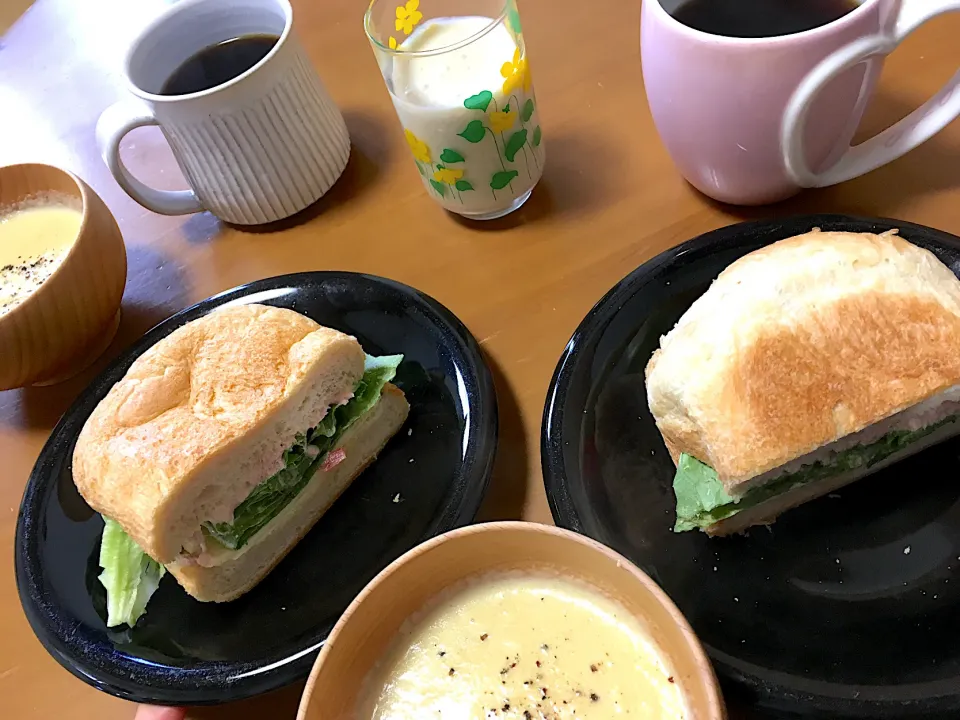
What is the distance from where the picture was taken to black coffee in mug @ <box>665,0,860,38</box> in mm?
950

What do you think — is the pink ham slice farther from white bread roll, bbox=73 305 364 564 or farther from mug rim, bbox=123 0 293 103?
mug rim, bbox=123 0 293 103

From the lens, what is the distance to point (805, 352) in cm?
81

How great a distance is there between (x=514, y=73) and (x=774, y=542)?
27.1 inches

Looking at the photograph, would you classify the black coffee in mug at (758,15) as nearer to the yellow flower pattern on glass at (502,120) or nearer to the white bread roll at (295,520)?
the yellow flower pattern on glass at (502,120)

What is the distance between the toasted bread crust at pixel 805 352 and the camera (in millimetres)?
789

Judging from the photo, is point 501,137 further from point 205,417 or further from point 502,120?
point 205,417

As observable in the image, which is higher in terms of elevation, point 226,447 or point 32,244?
point 32,244

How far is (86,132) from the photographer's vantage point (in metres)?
1.60

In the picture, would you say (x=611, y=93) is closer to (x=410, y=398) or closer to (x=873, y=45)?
(x=873, y=45)

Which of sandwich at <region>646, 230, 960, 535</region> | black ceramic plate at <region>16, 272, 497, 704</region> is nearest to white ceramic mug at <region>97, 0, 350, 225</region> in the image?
black ceramic plate at <region>16, 272, 497, 704</region>

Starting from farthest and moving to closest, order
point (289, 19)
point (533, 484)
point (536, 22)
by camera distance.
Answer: point (536, 22)
point (289, 19)
point (533, 484)

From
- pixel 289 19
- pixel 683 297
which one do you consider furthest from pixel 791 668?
pixel 289 19

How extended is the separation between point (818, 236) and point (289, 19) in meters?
0.83

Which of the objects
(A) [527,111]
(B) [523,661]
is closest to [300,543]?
(B) [523,661]
